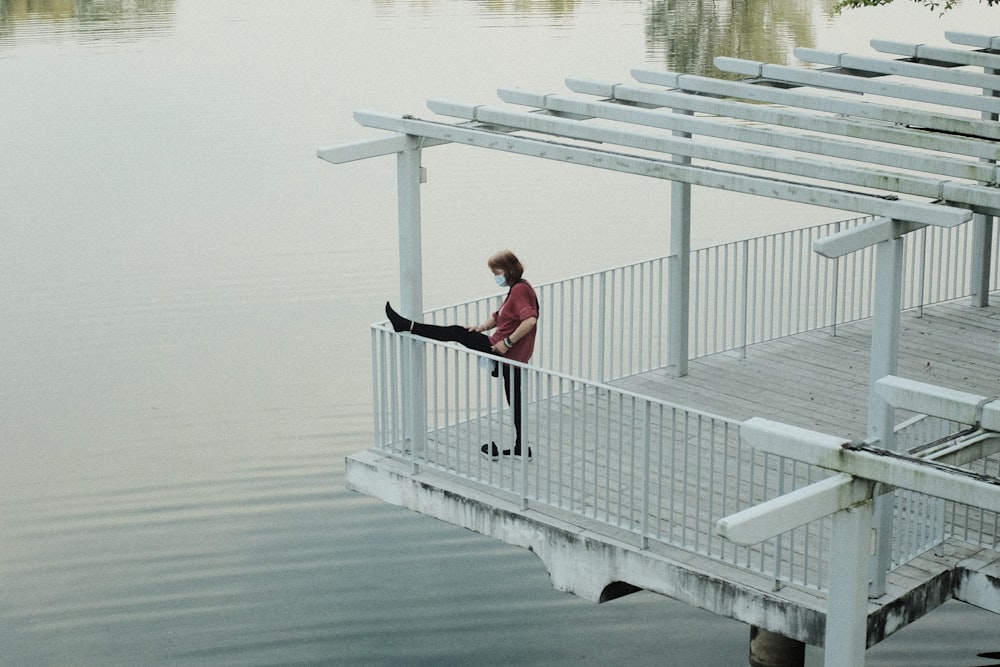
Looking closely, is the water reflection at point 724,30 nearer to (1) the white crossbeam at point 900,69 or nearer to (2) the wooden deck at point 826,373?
(2) the wooden deck at point 826,373

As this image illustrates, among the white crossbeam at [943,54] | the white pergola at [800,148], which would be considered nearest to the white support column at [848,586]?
the white pergola at [800,148]

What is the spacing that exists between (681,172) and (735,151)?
32 centimetres

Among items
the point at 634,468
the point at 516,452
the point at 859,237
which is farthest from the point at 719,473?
the point at 859,237

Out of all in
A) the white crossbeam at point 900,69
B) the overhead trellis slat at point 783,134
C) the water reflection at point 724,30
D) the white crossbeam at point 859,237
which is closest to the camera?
the white crossbeam at point 859,237

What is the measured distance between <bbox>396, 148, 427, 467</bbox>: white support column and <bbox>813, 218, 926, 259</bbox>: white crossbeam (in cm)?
345

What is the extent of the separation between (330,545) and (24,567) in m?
2.70

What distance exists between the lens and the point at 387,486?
11008mm

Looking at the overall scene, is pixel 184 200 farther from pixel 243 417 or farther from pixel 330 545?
pixel 330 545

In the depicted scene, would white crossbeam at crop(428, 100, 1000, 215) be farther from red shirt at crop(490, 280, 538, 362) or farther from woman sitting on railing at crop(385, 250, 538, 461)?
red shirt at crop(490, 280, 538, 362)

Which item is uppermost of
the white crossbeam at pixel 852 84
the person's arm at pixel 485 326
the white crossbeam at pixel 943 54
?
the white crossbeam at pixel 943 54

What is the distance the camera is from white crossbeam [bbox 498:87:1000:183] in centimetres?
882

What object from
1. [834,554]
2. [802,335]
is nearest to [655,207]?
[802,335]

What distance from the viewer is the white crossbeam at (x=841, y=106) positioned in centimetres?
1040

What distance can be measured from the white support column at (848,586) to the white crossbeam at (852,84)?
575cm
